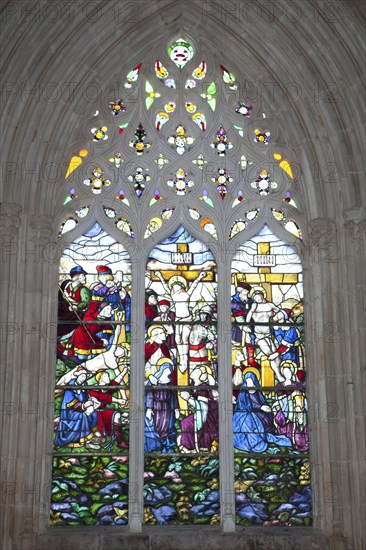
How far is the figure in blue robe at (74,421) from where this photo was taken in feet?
34.8

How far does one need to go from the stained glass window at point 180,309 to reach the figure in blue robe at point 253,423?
1cm

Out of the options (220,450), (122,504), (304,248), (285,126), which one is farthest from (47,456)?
(285,126)

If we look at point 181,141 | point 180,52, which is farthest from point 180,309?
point 180,52

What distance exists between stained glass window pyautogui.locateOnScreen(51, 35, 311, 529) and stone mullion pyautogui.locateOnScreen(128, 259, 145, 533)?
2 centimetres

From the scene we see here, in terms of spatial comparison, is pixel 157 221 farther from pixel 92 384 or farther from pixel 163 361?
pixel 92 384

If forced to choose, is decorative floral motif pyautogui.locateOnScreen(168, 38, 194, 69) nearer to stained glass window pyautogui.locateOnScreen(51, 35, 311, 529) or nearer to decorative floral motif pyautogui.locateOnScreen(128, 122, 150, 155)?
stained glass window pyautogui.locateOnScreen(51, 35, 311, 529)

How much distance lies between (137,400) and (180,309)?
1123 mm

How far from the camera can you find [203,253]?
11.4m

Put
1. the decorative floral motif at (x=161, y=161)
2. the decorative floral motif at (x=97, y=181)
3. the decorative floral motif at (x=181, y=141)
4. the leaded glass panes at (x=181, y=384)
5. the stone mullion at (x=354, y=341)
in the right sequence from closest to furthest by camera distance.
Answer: the stone mullion at (x=354, y=341) < the leaded glass panes at (x=181, y=384) < the decorative floral motif at (x=97, y=181) < the decorative floral motif at (x=161, y=161) < the decorative floral motif at (x=181, y=141)

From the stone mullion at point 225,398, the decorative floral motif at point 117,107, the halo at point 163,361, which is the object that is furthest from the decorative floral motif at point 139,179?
the halo at point 163,361

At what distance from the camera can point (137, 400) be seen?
35.0 feet

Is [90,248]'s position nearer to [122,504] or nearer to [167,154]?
[167,154]

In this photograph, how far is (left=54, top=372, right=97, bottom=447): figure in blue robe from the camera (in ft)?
34.8

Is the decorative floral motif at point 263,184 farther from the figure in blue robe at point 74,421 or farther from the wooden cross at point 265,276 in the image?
the figure in blue robe at point 74,421
